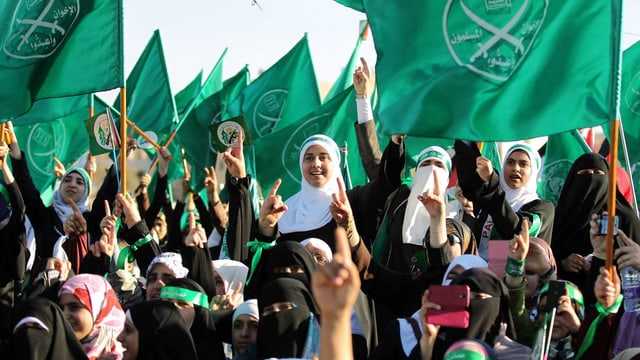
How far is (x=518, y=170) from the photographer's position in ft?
19.6

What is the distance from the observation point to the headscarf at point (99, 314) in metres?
4.50

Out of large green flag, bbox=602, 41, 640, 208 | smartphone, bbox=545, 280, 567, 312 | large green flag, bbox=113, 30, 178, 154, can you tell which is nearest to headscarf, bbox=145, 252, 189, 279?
smartphone, bbox=545, 280, 567, 312

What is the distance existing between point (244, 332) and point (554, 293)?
1559 millimetres

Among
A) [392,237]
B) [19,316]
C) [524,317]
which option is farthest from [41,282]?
[524,317]

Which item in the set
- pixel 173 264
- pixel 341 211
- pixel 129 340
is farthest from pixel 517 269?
pixel 173 264

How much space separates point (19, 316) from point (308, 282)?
1340 mm

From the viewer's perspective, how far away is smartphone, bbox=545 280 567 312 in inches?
159

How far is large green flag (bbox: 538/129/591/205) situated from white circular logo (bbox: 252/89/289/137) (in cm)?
342

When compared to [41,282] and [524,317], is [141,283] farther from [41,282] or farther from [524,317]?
[524,317]

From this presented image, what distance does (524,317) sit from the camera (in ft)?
14.5

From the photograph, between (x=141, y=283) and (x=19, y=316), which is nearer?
(x=19, y=316)

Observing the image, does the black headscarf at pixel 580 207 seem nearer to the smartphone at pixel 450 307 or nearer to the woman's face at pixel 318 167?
the woman's face at pixel 318 167

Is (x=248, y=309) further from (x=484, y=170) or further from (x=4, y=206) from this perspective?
(x=4, y=206)

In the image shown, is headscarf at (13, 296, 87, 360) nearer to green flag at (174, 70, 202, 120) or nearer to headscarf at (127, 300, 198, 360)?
headscarf at (127, 300, 198, 360)
